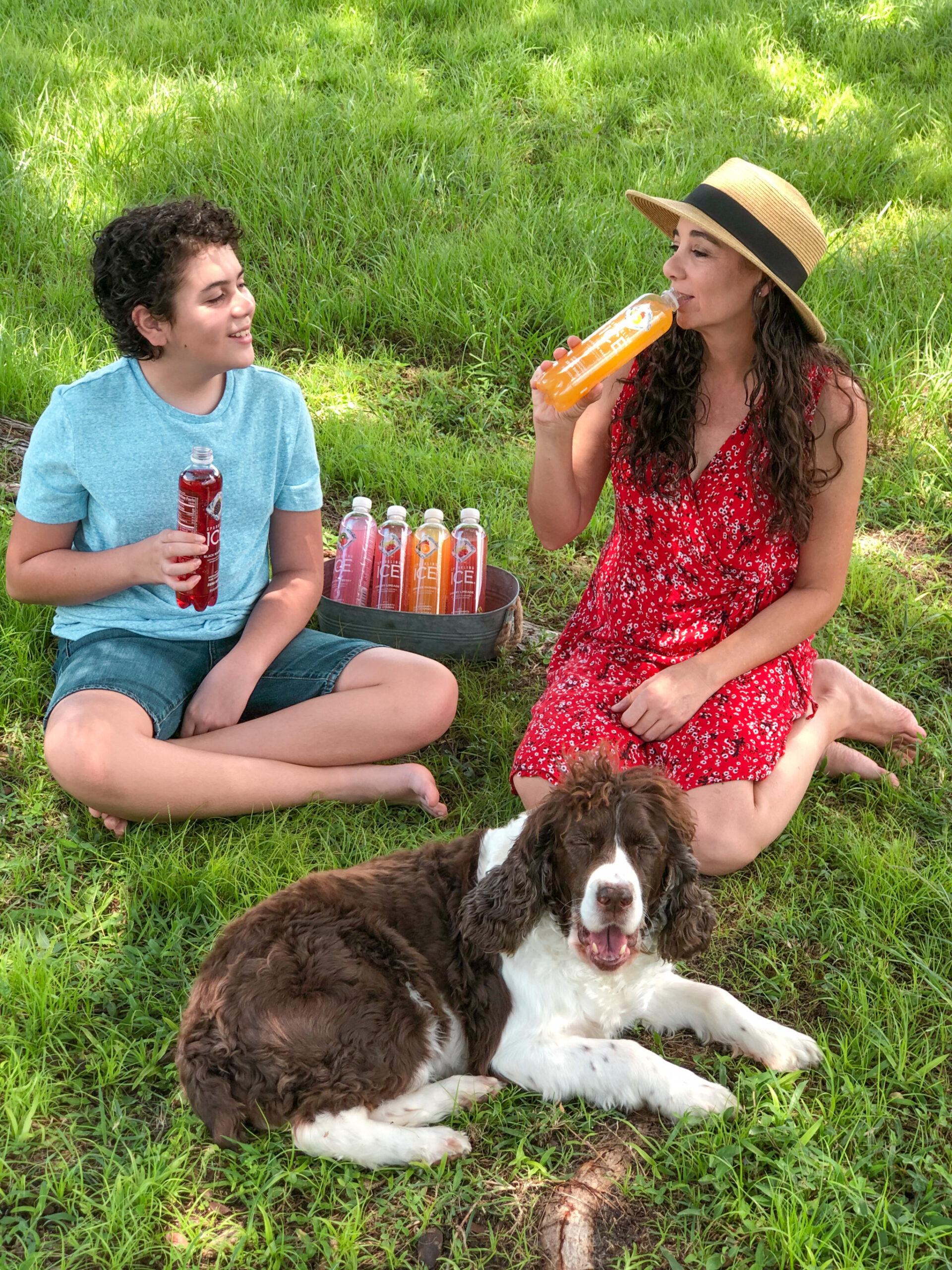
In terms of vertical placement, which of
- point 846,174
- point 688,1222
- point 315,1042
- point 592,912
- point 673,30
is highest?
point 673,30

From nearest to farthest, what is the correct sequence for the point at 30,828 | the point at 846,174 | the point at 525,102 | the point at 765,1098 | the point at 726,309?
the point at 765,1098 → the point at 726,309 → the point at 30,828 → the point at 846,174 → the point at 525,102

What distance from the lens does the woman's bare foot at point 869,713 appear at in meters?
3.73

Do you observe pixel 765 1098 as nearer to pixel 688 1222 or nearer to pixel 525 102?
pixel 688 1222

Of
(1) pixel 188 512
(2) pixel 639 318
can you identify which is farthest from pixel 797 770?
(1) pixel 188 512

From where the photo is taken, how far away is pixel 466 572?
4320 millimetres

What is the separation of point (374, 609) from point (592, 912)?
6.05 feet

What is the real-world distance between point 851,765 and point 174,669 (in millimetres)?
2184

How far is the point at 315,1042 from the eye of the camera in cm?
244

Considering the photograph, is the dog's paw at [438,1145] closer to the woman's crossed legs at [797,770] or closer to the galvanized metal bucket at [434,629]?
the woman's crossed legs at [797,770]

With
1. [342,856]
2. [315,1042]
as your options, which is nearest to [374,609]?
[342,856]

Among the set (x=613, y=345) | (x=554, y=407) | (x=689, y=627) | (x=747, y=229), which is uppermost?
(x=747, y=229)

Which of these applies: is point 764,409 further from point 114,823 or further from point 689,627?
point 114,823

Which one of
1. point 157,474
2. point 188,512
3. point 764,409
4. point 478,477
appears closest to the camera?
point 188,512

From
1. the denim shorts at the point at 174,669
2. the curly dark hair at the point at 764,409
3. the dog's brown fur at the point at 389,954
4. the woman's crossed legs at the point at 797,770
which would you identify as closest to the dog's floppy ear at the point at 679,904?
the dog's brown fur at the point at 389,954
